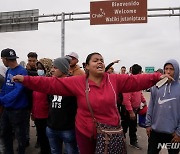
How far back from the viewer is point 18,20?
603 inches

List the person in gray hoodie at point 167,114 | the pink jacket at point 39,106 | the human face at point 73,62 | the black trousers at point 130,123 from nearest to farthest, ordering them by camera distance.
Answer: the person in gray hoodie at point 167,114, the pink jacket at point 39,106, the human face at point 73,62, the black trousers at point 130,123

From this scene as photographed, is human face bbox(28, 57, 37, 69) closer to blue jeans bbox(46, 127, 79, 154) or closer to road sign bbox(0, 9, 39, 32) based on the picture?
blue jeans bbox(46, 127, 79, 154)

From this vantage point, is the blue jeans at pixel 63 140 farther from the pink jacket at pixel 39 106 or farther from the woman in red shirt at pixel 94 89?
the pink jacket at pixel 39 106

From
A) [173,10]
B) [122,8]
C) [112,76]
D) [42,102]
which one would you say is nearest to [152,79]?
[112,76]

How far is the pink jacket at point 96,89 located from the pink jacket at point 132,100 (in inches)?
98.9

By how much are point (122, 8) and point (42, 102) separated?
835 cm

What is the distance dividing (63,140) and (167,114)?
4.74ft

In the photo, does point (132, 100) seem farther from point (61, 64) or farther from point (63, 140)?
point (61, 64)

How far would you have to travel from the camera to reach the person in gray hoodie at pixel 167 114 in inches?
133

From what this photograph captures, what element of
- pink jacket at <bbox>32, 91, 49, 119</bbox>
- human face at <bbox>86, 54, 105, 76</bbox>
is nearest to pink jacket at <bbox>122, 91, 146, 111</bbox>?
pink jacket at <bbox>32, 91, 49, 119</bbox>


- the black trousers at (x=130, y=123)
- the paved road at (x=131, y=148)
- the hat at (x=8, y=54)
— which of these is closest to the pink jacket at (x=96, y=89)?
the hat at (x=8, y=54)

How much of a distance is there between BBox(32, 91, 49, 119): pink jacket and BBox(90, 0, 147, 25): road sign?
8.16 metres

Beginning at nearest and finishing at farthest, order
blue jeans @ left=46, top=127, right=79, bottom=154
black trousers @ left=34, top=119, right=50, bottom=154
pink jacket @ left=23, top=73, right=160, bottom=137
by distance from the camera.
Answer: pink jacket @ left=23, top=73, right=160, bottom=137
blue jeans @ left=46, top=127, right=79, bottom=154
black trousers @ left=34, top=119, right=50, bottom=154

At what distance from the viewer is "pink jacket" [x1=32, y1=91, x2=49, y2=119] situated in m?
4.45
